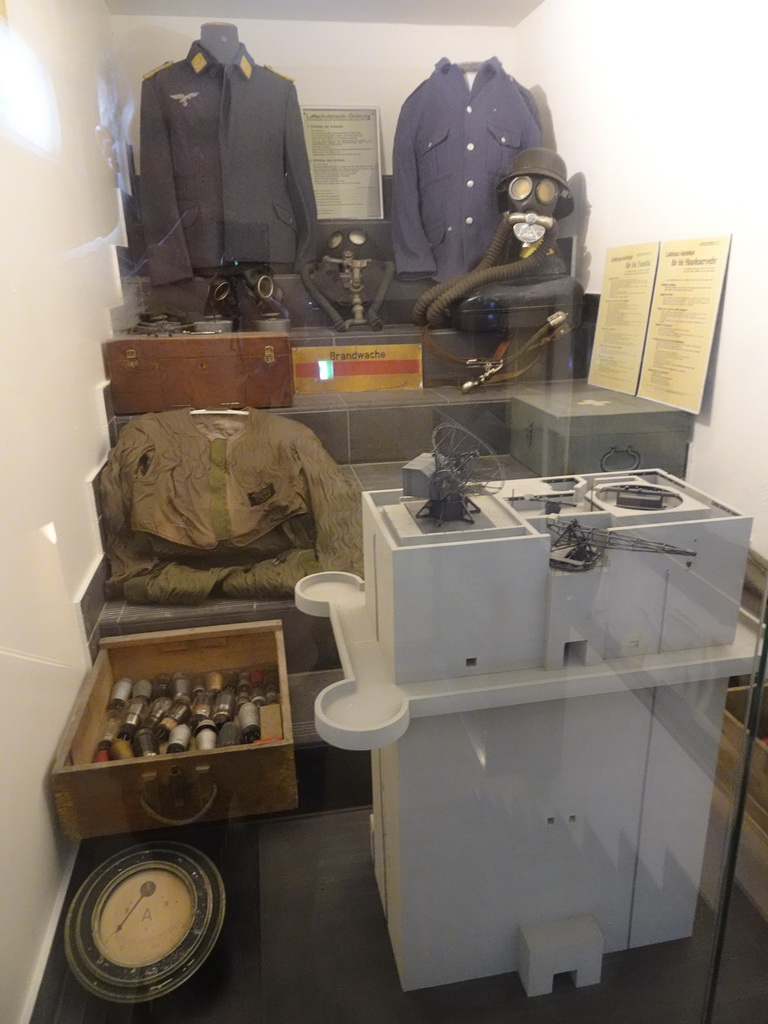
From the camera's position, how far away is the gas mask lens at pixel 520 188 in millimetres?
1367

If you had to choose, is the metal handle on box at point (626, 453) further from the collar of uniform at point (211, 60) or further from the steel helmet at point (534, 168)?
the collar of uniform at point (211, 60)

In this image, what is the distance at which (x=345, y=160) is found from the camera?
4.33ft

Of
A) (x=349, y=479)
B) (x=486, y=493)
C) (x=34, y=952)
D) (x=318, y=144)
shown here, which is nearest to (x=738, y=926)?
(x=486, y=493)

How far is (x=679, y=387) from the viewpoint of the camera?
1.25m

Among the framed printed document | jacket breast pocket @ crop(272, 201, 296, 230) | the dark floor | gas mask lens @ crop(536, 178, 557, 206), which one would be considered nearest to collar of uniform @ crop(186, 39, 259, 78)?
the framed printed document

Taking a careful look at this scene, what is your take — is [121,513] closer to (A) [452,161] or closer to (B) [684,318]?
(A) [452,161]

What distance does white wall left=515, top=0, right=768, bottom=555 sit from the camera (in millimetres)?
1072

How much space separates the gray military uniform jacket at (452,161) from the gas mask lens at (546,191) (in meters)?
0.08

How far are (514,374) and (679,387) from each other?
1.32ft

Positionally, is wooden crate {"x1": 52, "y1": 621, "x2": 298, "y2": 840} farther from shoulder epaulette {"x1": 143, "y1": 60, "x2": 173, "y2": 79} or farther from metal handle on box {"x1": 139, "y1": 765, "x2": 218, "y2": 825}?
shoulder epaulette {"x1": 143, "y1": 60, "x2": 173, "y2": 79}

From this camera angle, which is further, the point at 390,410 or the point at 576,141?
the point at 390,410

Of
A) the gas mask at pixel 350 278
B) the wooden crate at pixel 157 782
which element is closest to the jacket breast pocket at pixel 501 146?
the gas mask at pixel 350 278

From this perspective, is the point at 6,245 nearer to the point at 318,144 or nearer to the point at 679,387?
the point at 318,144

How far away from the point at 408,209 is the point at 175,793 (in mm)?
1207
